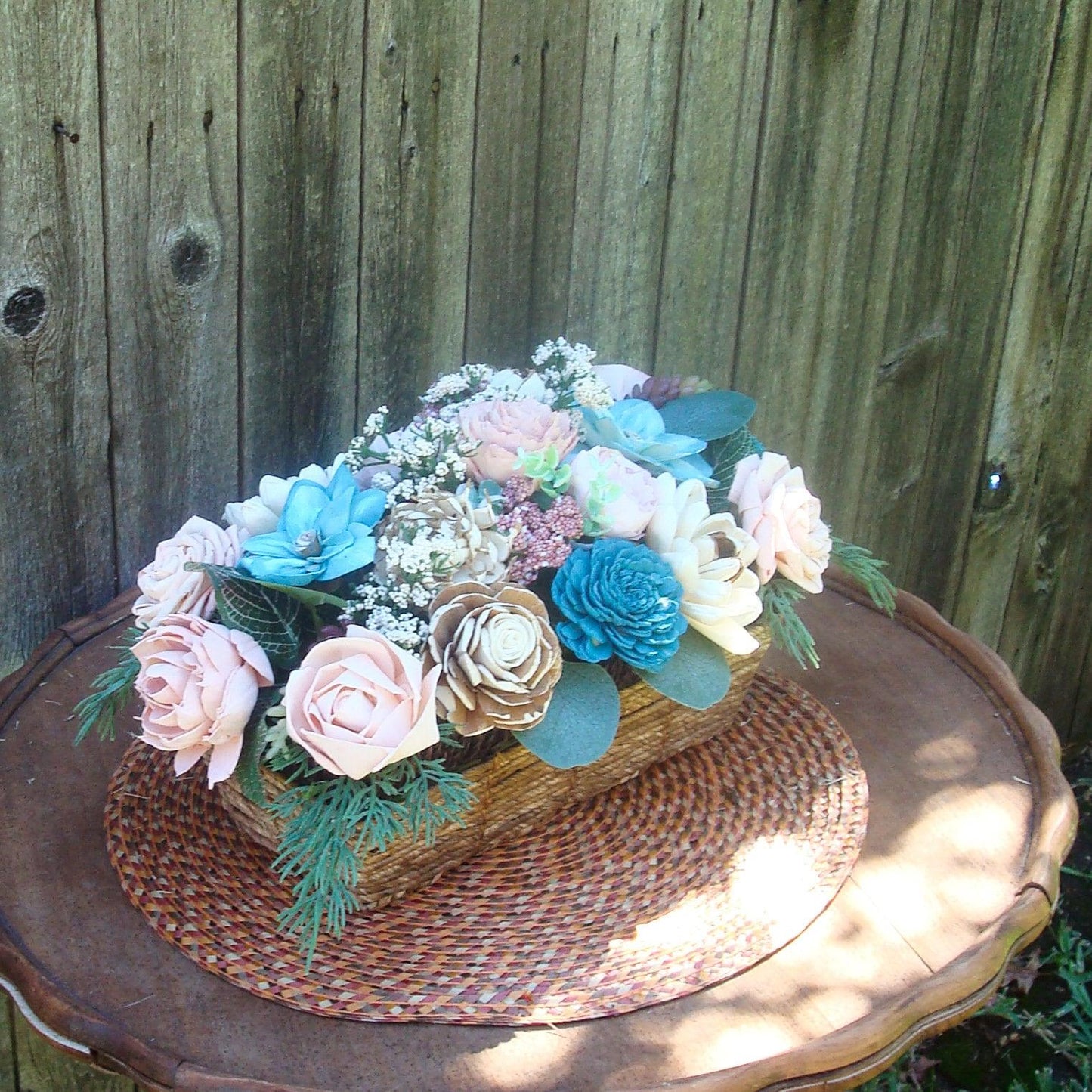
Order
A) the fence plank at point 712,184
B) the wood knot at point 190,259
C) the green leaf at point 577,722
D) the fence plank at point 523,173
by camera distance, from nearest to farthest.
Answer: the green leaf at point 577,722
the wood knot at point 190,259
the fence plank at point 523,173
the fence plank at point 712,184

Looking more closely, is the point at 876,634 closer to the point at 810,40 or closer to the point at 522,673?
the point at 522,673

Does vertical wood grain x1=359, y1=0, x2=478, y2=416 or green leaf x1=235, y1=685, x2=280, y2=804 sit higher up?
vertical wood grain x1=359, y1=0, x2=478, y2=416

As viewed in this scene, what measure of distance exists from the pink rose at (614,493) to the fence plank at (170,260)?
49cm

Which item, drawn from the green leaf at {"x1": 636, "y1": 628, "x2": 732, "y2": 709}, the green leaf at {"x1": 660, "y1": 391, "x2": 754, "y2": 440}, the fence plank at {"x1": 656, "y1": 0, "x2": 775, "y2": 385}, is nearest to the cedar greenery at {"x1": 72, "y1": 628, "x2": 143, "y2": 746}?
the green leaf at {"x1": 636, "y1": 628, "x2": 732, "y2": 709}

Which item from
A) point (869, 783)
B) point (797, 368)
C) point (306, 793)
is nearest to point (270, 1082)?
point (306, 793)

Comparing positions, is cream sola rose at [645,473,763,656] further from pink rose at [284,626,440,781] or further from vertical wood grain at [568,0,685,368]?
vertical wood grain at [568,0,685,368]

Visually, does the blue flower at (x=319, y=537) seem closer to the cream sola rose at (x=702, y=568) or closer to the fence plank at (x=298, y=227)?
the cream sola rose at (x=702, y=568)

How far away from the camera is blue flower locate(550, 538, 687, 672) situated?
3.43 ft

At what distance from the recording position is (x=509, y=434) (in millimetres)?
1106

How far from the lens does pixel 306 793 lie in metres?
0.97

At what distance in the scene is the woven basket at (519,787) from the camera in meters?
1.04

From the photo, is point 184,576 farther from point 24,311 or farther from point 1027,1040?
point 1027,1040

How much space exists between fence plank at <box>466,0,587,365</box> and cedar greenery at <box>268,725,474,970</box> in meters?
0.72

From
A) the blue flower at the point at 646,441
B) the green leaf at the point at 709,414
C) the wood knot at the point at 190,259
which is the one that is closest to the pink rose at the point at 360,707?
the blue flower at the point at 646,441
